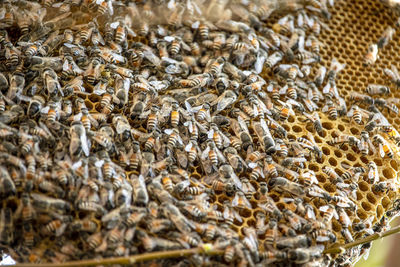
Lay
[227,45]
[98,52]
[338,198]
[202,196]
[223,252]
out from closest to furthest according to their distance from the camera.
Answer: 1. [223,252]
2. [202,196]
3. [338,198]
4. [98,52]
5. [227,45]

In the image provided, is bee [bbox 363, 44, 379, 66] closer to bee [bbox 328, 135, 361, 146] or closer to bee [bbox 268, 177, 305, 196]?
bee [bbox 328, 135, 361, 146]

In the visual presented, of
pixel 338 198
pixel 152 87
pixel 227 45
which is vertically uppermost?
pixel 227 45

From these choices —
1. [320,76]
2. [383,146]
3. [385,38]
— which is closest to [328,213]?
[383,146]

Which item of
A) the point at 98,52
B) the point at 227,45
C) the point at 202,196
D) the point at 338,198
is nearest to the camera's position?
the point at 202,196

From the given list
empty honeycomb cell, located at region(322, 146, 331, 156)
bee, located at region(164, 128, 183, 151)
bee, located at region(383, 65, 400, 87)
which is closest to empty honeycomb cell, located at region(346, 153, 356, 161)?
empty honeycomb cell, located at region(322, 146, 331, 156)

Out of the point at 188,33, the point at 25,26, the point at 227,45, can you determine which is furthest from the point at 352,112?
the point at 25,26

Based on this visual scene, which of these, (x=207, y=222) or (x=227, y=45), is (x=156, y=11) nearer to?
(x=227, y=45)
